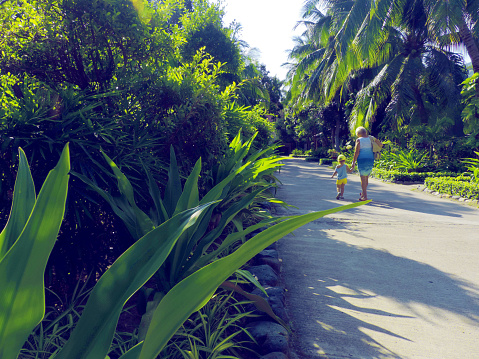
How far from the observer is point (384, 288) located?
302 cm

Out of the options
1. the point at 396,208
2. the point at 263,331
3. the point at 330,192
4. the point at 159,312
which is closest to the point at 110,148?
the point at 263,331

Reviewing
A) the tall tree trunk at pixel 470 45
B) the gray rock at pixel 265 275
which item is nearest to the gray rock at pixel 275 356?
the gray rock at pixel 265 275

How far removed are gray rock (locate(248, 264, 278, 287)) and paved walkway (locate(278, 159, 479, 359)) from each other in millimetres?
239

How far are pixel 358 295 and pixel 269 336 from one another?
1.21 metres

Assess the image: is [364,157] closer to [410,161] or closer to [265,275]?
[265,275]

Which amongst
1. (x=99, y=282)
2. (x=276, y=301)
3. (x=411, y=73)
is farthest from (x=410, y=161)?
(x=99, y=282)

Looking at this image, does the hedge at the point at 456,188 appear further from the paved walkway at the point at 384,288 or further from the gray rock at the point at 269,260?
the gray rock at the point at 269,260

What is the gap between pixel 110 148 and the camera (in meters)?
2.38

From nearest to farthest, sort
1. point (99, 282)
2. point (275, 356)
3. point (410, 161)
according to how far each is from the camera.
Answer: point (99, 282) → point (275, 356) → point (410, 161)

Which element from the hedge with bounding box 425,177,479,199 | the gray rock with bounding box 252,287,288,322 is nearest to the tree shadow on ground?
the gray rock with bounding box 252,287,288,322

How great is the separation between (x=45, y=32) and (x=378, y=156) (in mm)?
16847

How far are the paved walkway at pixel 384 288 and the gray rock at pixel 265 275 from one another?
24 centimetres

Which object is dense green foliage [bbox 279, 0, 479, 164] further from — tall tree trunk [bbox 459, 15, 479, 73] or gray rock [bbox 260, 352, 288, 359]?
gray rock [bbox 260, 352, 288, 359]

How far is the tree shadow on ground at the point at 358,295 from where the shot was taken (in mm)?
2203
